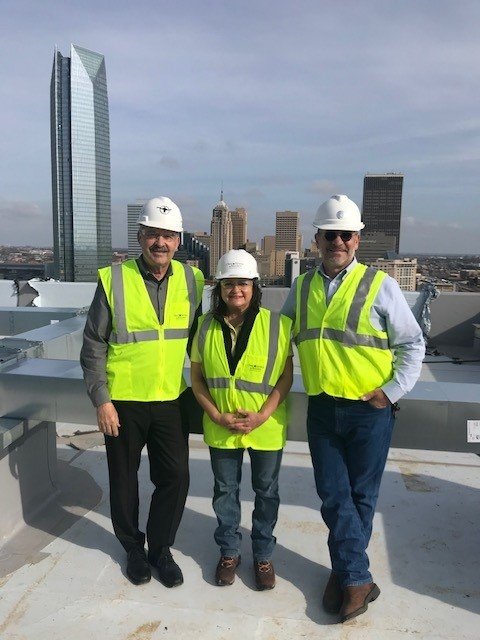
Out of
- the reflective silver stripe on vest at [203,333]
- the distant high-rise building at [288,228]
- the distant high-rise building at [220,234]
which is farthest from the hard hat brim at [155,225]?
the distant high-rise building at [288,228]

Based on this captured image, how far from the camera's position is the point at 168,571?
8.05 ft

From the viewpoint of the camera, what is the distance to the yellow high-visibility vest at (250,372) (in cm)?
225

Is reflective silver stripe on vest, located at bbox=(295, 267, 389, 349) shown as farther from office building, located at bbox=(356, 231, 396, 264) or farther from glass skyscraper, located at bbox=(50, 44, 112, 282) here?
glass skyscraper, located at bbox=(50, 44, 112, 282)

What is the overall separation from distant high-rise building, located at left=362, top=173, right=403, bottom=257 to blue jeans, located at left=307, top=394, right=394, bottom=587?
196 ft

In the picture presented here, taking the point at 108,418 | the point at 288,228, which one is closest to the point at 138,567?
the point at 108,418

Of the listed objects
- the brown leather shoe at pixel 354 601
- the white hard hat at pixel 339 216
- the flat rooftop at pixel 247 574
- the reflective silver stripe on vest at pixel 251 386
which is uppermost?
the white hard hat at pixel 339 216

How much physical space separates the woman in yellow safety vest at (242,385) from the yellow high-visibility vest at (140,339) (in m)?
0.11

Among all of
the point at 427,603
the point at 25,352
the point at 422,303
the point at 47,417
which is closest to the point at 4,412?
the point at 47,417

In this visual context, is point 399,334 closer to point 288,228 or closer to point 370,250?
point 370,250

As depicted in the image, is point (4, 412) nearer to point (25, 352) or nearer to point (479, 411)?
point (25, 352)

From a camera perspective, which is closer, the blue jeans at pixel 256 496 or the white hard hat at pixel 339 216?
the white hard hat at pixel 339 216

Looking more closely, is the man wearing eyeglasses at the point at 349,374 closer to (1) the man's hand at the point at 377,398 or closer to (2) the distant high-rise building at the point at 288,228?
(1) the man's hand at the point at 377,398

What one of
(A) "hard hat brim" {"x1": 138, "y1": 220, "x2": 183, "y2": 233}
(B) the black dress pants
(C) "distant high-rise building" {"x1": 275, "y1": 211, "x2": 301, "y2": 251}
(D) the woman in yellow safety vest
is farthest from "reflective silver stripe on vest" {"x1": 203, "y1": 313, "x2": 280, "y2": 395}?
(C) "distant high-rise building" {"x1": 275, "y1": 211, "x2": 301, "y2": 251}

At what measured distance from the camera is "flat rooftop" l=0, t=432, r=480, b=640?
2.15 meters
